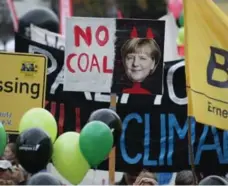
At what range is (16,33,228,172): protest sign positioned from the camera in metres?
7.55

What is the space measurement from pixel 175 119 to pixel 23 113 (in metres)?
1.17

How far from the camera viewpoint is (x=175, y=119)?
7.63 metres

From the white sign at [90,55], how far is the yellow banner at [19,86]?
0.34 meters

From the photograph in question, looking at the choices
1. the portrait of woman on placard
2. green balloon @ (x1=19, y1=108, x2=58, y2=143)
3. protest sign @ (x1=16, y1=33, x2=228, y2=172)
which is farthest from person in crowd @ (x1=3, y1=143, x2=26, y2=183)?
the portrait of woman on placard

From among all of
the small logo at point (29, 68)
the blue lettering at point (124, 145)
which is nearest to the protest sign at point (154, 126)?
the blue lettering at point (124, 145)

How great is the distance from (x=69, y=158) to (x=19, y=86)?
3.68ft

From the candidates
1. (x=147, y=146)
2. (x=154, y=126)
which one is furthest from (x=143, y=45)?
(x=147, y=146)

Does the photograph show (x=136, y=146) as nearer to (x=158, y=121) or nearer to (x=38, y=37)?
(x=158, y=121)

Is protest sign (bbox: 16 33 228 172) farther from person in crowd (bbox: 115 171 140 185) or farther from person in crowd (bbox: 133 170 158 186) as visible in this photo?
person in crowd (bbox: 133 170 158 186)

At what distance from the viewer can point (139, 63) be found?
721cm

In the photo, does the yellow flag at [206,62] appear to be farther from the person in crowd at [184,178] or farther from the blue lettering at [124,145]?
the blue lettering at [124,145]

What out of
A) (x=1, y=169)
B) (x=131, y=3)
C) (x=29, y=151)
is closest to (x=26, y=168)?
(x=29, y=151)

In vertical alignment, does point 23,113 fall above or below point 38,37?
below

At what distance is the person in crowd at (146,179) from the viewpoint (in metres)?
6.91
